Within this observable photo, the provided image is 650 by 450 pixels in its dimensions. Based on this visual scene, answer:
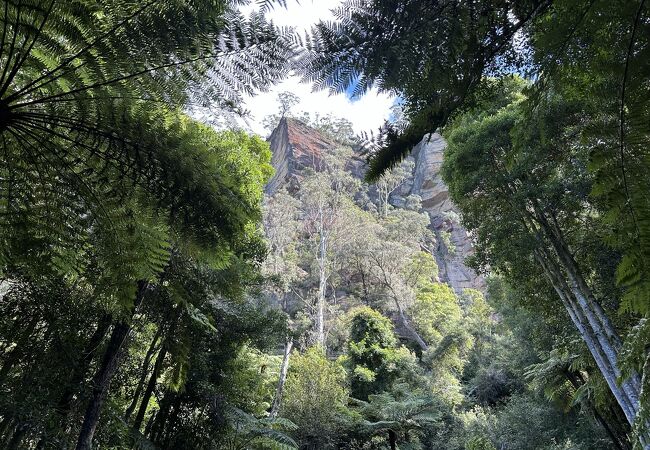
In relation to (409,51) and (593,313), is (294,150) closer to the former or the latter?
(593,313)

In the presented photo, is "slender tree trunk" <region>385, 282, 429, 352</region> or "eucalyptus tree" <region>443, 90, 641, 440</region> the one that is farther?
"slender tree trunk" <region>385, 282, 429, 352</region>

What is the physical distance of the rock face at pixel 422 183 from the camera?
22577 mm

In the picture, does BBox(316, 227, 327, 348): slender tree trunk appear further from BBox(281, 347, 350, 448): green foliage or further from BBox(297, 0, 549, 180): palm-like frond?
BBox(297, 0, 549, 180): palm-like frond

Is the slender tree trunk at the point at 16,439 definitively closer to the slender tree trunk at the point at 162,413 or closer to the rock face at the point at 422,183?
the slender tree trunk at the point at 162,413

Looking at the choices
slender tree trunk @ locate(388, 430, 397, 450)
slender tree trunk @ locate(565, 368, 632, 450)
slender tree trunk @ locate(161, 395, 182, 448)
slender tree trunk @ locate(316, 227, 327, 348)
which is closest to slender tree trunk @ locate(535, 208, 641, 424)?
slender tree trunk @ locate(565, 368, 632, 450)

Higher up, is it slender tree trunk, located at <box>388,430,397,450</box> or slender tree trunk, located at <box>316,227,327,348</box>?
slender tree trunk, located at <box>316,227,327,348</box>

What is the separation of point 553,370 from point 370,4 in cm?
716

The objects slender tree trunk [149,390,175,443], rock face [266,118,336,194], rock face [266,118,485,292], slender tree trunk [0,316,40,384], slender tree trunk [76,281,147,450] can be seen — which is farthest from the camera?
rock face [266,118,336,194]

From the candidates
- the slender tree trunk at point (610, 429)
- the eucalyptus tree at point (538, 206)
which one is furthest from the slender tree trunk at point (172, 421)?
the slender tree trunk at point (610, 429)

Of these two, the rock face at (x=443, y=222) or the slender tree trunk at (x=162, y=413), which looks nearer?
the slender tree trunk at (x=162, y=413)

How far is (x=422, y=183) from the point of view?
26.2 m

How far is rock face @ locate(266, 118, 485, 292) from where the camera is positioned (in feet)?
74.1

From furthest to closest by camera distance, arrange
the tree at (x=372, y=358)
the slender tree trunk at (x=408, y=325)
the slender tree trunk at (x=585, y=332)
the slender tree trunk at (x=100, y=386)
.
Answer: the slender tree trunk at (x=408, y=325) < the tree at (x=372, y=358) < the slender tree trunk at (x=585, y=332) < the slender tree trunk at (x=100, y=386)

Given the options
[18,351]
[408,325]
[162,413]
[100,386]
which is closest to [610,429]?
[162,413]
